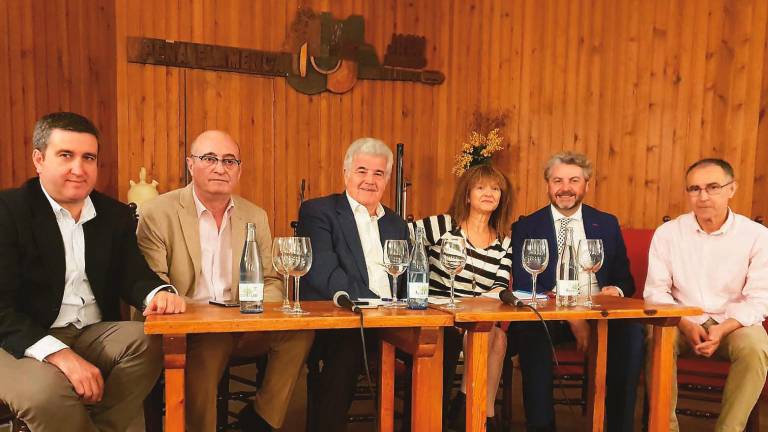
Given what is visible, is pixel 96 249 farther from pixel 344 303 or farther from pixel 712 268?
pixel 712 268

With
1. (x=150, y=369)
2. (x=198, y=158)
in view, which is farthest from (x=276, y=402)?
(x=198, y=158)

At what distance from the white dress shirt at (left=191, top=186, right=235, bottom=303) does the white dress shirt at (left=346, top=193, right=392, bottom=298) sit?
53 cm

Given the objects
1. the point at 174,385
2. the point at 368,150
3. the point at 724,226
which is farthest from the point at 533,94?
the point at 174,385

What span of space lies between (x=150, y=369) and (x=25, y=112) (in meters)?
3.47

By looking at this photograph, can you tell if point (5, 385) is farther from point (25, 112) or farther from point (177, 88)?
point (25, 112)

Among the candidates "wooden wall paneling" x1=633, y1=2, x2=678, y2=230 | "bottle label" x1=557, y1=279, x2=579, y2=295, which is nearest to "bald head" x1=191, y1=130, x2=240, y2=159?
"bottle label" x1=557, y1=279, x2=579, y2=295

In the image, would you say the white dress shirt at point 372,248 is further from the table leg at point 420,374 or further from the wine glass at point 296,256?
the wine glass at point 296,256

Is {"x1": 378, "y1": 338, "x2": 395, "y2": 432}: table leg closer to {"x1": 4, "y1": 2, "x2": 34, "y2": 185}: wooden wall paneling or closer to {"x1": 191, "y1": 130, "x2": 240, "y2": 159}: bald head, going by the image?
{"x1": 191, "y1": 130, "x2": 240, "y2": 159}: bald head

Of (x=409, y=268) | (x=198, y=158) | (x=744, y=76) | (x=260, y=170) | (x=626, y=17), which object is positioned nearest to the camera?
(x=409, y=268)

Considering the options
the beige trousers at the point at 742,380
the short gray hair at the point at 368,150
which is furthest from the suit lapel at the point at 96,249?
the beige trousers at the point at 742,380

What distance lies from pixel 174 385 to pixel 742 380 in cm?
207

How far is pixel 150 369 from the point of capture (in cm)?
201

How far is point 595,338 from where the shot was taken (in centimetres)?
245

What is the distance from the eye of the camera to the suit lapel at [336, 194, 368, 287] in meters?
2.52
